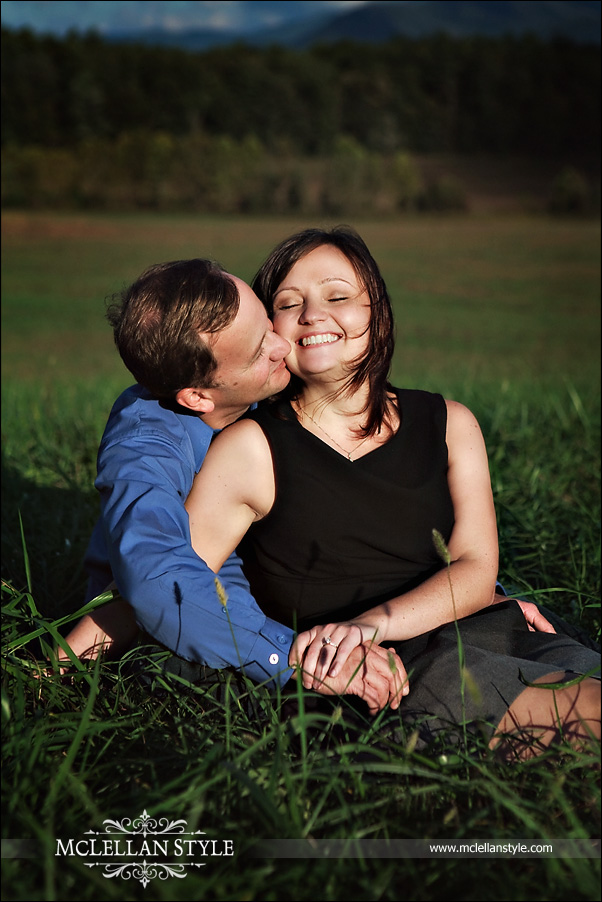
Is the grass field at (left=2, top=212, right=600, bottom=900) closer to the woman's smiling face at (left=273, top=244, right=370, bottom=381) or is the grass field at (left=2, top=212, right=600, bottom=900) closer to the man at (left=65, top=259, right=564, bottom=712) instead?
the man at (left=65, top=259, right=564, bottom=712)

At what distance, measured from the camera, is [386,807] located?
1.33 m

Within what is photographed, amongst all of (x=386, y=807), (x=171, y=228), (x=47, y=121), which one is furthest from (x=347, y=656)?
(x=171, y=228)

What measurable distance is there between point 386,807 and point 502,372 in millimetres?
6856

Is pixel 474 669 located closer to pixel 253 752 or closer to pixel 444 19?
pixel 253 752

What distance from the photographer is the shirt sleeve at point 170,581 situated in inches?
62.2

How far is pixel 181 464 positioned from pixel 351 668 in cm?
57

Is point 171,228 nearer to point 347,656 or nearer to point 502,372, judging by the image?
point 502,372

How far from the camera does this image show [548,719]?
60.2 inches

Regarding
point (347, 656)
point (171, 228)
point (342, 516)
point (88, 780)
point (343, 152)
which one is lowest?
point (88, 780)
